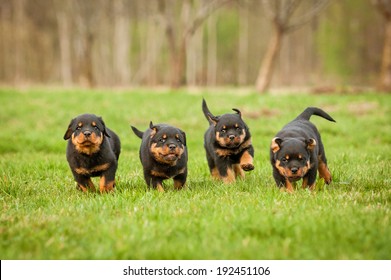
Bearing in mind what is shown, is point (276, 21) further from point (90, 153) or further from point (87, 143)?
point (87, 143)

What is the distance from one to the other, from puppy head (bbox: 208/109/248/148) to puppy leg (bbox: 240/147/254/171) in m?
0.25

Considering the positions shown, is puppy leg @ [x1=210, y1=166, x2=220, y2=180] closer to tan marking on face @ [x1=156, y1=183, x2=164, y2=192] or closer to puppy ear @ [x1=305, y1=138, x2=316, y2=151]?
tan marking on face @ [x1=156, y1=183, x2=164, y2=192]

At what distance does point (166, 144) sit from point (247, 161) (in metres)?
1.43

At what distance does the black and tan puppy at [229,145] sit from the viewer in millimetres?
7445

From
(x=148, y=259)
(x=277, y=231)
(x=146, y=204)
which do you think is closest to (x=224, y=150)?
(x=146, y=204)

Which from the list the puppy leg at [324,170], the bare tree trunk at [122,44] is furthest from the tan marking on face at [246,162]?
the bare tree trunk at [122,44]

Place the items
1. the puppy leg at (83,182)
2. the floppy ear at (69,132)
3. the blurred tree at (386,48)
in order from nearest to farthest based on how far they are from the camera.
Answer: the floppy ear at (69,132)
the puppy leg at (83,182)
the blurred tree at (386,48)

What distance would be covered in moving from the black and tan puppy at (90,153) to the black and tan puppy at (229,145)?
1.55 meters

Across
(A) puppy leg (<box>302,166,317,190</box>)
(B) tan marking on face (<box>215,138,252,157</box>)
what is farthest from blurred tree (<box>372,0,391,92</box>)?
(A) puppy leg (<box>302,166,317,190</box>)

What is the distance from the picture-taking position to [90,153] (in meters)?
6.85

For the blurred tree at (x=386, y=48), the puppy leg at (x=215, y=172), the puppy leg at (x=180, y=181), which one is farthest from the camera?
the blurred tree at (x=386, y=48)

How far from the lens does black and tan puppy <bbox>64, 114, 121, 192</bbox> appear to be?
6668mm

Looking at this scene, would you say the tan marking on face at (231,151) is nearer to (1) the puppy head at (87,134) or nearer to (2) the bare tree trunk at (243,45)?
(1) the puppy head at (87,134)

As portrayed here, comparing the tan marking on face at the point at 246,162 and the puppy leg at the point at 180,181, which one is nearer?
the puppy leg at the point at 180,181
